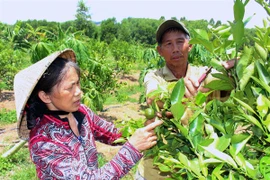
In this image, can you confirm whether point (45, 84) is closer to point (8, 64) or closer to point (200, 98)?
point (200, 98)

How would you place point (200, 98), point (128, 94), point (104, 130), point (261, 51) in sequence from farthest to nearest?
1. point (128, 94)
2. point (104, 130)
3. point (200, 98)
4. point (261, 51)

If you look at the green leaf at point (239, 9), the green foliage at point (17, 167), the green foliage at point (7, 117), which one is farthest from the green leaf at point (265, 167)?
the green foliage at point (7, 117)

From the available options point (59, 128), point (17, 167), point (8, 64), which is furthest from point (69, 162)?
point (8, 64)

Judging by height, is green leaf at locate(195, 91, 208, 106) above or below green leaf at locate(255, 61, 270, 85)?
below

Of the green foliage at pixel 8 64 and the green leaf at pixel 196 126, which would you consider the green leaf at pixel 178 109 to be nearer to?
the green leaf at pixel 196 126

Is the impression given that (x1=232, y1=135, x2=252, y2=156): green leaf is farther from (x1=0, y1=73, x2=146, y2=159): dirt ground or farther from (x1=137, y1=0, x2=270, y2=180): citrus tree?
(x1=0, y1=73, x2=146, y2=159): dirt ground

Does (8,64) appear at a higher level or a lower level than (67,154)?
lower

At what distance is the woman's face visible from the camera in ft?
3.98

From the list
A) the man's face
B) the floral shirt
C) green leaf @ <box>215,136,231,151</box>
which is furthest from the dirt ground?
green leaf @ <box>215,136,231,151</box>

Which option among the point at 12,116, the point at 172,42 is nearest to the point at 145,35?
the point at 12,116

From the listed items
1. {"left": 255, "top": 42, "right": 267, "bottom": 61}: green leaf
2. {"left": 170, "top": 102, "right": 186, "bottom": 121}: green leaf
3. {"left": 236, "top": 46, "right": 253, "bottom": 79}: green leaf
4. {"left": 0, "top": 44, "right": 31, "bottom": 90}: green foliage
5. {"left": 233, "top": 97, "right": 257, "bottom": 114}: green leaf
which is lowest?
{"left": 0, "top": 44, "right": 31, "bottom": 90}: green foliage

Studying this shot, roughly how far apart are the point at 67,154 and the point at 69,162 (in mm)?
39

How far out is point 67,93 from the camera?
1.21 m

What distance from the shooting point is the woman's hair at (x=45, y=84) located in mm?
1212
